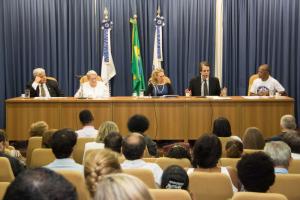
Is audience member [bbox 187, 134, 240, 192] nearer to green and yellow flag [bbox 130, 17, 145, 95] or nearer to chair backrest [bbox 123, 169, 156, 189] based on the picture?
chair backrest [bbox 123, 169, 156, 189]

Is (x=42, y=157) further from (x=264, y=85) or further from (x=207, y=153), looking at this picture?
(x=264, y=85)

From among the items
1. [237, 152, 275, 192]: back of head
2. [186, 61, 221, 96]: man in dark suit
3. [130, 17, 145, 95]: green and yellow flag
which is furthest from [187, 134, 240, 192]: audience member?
[130, 17, 145, 95]: green and yellow flag

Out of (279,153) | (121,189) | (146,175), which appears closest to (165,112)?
(279,153)

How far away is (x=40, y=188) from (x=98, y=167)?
109 cm

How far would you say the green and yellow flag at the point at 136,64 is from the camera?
10.4 metres

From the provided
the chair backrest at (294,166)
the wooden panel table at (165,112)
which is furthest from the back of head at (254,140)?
the wooden panel table at (165,112)

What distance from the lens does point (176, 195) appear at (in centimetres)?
296

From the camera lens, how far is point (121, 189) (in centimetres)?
151

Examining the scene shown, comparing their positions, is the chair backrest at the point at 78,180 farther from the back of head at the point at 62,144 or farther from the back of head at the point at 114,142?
the back of head at the point at 114,142

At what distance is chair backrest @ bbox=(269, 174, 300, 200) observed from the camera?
348cm

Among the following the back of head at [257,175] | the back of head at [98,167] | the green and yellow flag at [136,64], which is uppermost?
the green and yellow flag at [136,64]

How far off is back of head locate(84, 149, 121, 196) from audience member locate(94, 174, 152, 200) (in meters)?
0.98

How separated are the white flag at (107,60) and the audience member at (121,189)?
914cm

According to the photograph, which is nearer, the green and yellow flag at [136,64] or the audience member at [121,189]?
the audience member at [121,189]
